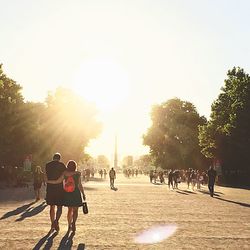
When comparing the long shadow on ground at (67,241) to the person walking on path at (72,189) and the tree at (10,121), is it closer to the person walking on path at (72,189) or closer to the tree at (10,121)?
the person walking on path at (72,189)

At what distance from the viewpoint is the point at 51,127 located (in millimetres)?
68312

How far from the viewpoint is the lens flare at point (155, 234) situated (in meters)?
10.6

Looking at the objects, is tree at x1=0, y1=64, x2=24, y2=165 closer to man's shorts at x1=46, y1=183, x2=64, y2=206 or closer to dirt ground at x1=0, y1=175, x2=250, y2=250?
dirt ground at x1=0, y1=175, x2=250, y2=250

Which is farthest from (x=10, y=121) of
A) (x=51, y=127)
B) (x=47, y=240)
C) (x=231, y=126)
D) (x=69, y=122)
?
(x=47, y=240)

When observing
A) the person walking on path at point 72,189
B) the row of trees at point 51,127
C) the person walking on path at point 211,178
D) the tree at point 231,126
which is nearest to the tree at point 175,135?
the row of trees at point 51,127

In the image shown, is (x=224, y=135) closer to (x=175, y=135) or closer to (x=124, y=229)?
(x=175, y=135)

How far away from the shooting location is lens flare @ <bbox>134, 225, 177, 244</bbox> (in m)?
10.6

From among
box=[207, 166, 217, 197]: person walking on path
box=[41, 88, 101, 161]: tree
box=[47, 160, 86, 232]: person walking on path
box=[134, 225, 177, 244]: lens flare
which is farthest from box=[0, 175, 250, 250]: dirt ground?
box=[41, 88, 101, 161]: tree

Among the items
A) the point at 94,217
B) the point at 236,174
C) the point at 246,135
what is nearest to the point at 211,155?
the point at 236,174

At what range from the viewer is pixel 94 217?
1571 cm

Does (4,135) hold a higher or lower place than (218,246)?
higher

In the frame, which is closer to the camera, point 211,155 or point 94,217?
point 94,217

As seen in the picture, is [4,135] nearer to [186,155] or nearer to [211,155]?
[211,155]

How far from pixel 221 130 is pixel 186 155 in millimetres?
25415
